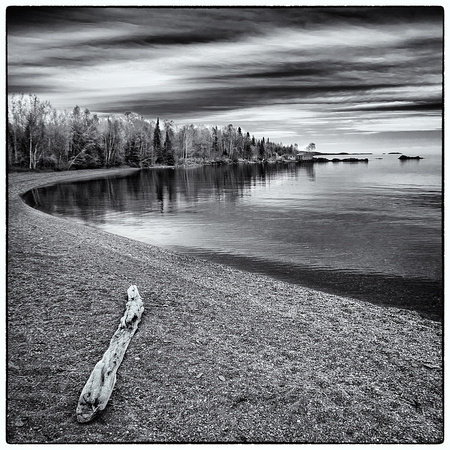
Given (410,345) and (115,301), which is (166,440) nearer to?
(115,301)

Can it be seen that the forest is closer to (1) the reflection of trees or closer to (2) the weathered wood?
(1) the reflection of trees

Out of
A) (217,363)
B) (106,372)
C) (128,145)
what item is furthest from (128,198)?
(106,372)

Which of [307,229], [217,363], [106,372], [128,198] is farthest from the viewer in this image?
[128,198]

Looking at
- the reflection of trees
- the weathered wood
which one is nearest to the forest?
the reflection of trees

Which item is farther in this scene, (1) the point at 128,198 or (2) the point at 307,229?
(1) the point at 128,198

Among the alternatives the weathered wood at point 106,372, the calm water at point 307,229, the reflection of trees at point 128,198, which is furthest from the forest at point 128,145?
the weathered wood at point 106,372

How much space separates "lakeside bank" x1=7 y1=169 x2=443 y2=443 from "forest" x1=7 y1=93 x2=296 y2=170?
11900 mm

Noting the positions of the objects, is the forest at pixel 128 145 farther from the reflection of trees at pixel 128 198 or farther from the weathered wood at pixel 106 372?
the weathered wood at pixel 106 372

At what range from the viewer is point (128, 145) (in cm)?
4500

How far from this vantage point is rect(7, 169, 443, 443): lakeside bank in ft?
11.4

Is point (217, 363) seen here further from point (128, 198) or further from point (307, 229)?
point (128, 198)

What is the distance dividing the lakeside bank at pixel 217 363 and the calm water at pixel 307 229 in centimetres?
182

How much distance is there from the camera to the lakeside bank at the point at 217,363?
137 inches

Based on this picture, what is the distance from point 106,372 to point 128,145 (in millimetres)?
43397
